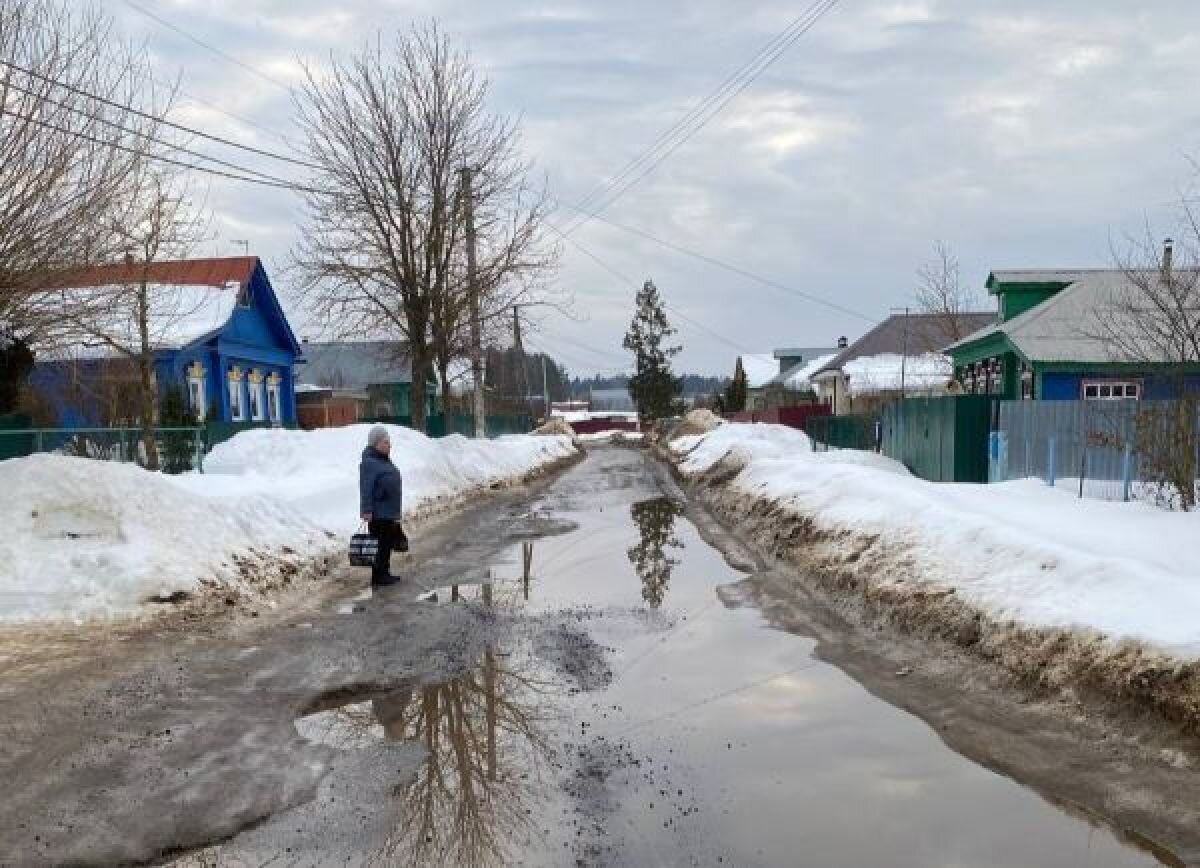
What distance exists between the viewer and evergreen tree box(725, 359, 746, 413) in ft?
255

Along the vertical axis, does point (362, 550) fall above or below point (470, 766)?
above

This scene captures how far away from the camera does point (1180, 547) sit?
7.32 meters

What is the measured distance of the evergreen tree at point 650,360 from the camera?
267 feet

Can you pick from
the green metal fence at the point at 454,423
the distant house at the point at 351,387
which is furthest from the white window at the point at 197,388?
the distant house at the point at 351,387

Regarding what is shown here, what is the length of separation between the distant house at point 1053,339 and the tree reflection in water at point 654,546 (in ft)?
36.2

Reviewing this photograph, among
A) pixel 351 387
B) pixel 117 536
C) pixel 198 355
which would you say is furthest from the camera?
pixel 351 387

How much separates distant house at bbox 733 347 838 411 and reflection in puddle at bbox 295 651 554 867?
59576 millimetres

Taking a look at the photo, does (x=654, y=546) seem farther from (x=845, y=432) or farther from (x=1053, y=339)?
(x=1053, y=339)

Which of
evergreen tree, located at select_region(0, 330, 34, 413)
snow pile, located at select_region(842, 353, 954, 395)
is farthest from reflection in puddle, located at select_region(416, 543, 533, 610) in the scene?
snow pile, located at select_region(842, 353, 954, 395)

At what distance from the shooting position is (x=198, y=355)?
94.8 ft

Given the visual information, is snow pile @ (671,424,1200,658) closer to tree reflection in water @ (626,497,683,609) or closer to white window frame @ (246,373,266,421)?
tree reflection in water @ (626,497,683,609)

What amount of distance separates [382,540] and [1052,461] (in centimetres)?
1047

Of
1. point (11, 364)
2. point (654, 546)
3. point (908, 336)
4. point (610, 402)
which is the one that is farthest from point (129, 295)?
point (610, 402)

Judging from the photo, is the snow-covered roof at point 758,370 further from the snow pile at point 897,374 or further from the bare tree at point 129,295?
the bare tree at point 129,295
